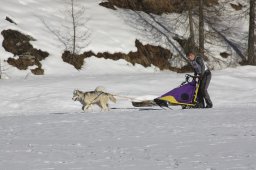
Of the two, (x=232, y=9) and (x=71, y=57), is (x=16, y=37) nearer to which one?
(x=71, y=57)

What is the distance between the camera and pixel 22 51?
26531mm

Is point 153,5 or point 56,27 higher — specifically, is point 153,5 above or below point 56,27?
above

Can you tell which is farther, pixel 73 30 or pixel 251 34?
pixel 73 30

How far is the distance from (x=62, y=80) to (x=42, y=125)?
9419 mm

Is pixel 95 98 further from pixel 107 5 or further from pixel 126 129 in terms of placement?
pixel 107 5

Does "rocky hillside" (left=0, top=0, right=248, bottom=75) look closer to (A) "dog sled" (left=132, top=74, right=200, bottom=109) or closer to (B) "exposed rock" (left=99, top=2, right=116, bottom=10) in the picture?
(B) "exposed rock" (left=99, top=2, right=116, bottom=10)

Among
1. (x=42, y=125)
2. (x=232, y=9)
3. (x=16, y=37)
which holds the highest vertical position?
(x=232, y=9)

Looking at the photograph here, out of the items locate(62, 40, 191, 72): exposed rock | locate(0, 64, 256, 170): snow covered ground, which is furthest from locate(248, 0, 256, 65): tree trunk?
locate(0, 64, 256, 170): snow covered ground

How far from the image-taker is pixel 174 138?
868cm

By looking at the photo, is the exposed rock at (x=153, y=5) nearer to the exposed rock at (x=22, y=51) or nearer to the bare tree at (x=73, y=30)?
the bare tree at (x=73, y=30)

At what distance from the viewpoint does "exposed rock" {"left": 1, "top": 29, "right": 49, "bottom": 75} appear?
25.8 m

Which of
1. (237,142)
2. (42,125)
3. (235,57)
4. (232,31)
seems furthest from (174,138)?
(232,31)

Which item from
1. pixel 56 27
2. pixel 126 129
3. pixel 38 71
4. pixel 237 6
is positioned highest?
pixel 237 6

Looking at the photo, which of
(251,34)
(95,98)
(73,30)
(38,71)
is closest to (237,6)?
(251,34)
